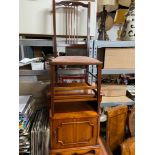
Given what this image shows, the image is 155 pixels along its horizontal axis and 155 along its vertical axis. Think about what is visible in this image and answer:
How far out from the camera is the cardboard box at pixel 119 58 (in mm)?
1474

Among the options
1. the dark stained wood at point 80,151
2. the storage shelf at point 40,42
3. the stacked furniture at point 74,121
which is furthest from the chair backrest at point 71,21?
the dark stained wood at point 80,151

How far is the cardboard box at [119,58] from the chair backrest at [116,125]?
365 millimetres

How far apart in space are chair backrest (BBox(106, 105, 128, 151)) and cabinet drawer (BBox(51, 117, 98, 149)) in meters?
0.46

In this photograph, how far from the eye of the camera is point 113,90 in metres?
1.62

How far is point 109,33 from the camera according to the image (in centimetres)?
198

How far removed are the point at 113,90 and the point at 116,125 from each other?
1.02 ft

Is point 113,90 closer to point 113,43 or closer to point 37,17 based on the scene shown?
point 113,43

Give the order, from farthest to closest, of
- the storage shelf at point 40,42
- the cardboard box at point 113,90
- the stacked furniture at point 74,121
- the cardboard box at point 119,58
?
the cardboard box at point 113,90 < the cardboard box at point 119,58 < the storage shelf at point 40,42 < the stacked furniture at point 74,121

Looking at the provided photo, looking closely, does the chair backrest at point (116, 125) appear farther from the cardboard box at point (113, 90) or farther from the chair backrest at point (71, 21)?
the chair backrest at point (71, 21)

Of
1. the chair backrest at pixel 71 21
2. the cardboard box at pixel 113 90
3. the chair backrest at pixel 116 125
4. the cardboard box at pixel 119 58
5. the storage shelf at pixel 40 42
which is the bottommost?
the chair backrest at pixel 116 125

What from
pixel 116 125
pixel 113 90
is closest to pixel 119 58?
pixel 113 90

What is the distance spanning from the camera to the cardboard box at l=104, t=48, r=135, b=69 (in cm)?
147
